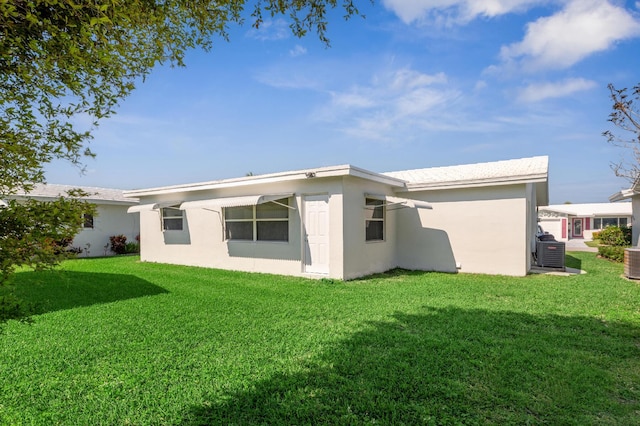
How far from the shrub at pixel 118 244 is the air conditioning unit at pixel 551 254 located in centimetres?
2385

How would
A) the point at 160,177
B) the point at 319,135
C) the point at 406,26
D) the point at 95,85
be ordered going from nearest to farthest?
the point at 95,85, the point at 406,26, the point at 319,135, the point at 160,177

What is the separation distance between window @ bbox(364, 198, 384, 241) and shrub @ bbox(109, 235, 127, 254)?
17.6 m

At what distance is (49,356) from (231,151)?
9561 millimetres

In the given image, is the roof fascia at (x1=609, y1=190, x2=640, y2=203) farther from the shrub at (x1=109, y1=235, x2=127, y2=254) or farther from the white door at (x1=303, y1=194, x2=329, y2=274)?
the shrub at (x1=109, y1=235, x2=127, y2=254)

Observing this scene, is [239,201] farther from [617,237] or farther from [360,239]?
[617,237]

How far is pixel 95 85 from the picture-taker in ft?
11.0

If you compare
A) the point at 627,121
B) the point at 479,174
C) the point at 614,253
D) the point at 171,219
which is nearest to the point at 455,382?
the point at 627,121

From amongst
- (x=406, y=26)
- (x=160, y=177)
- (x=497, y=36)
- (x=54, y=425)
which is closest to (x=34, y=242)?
(x=54, y=425)

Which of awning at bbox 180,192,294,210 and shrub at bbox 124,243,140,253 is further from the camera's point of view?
shrub at bbox 124,243,140,253

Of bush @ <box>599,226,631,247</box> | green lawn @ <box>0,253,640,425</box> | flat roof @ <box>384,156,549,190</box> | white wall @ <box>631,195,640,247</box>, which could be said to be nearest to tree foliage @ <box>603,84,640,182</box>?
green lawn @ <box>0,253,640,425</box>

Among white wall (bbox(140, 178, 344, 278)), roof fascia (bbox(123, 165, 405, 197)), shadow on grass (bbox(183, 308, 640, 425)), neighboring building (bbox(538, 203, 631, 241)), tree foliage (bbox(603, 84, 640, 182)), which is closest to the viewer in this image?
shadow on grass (bbox(183, 308, 640, 425))

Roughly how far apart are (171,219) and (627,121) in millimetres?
17500

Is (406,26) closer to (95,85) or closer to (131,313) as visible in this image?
(95,85)

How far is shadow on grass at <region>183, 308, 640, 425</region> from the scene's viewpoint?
12.3ft
